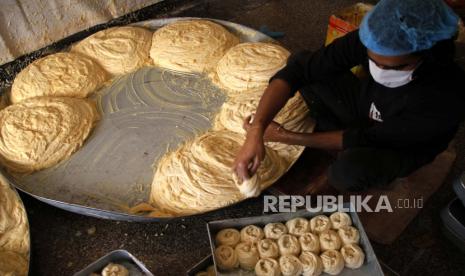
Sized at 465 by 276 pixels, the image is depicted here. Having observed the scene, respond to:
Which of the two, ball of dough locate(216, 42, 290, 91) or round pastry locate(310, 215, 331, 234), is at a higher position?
ball of dough locate(216, 42, 290, 91)

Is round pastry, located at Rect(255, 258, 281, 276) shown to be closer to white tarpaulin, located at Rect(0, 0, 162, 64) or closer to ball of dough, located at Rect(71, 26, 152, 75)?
ball of dough, located at Rect(71, 26, 152, 75)

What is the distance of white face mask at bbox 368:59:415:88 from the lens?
169cm

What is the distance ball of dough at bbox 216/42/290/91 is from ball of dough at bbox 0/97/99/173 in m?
1.02

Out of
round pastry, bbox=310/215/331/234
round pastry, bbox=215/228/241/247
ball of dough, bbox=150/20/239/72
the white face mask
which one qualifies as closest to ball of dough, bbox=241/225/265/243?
round pastry, bbox=215/228/241/247

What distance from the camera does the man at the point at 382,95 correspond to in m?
1.52

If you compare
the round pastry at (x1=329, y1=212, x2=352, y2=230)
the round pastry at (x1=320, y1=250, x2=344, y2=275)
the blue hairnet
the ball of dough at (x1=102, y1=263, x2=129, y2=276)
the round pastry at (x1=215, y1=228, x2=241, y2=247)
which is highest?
the blue hairnet

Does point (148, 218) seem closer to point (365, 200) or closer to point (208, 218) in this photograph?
point (208, 218)

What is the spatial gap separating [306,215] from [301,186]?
1.16ft

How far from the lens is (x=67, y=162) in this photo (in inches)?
96.1

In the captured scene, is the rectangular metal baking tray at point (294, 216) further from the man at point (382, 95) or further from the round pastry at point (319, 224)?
the man at point (382, 95)

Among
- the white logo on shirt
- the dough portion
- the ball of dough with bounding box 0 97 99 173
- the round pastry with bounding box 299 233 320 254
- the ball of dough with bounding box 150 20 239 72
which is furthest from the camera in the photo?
the ball of dough with bounding box 150 20 239 72

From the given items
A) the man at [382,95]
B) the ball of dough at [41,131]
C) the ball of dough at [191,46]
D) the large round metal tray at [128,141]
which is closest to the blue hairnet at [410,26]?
the man at [382,95]

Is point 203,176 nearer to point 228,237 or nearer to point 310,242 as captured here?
point 228,237

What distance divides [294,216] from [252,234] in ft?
0.82
